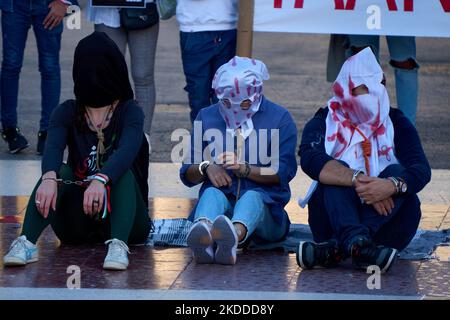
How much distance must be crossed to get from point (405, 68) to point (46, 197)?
292cm

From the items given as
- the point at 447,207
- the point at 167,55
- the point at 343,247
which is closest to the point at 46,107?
the point at 447,207

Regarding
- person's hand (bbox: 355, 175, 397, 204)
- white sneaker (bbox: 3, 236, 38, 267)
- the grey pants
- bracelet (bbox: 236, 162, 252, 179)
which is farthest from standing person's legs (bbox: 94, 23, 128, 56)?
person's hand (bbox: 355, 175, 397, 204)

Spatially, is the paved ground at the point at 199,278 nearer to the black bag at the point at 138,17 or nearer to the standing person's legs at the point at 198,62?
the standing person's legs at the point at 198,62

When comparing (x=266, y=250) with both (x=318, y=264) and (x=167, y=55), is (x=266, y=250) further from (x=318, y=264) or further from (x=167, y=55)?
(x=167, y=55)

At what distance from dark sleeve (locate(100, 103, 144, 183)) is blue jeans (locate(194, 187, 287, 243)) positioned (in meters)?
0.42

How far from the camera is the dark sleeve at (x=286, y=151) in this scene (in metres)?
6.30

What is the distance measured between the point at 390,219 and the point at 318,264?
0.43 meters

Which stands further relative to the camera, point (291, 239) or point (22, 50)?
point (22, 50)

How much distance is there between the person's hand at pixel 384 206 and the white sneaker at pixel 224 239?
0.69 m

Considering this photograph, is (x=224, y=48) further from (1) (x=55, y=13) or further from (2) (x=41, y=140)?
(2) (x=41, y=140)

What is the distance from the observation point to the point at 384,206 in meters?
5.91

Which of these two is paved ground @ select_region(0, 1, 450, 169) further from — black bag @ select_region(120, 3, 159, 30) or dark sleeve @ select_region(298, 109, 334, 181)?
dark sleeve @ select_region(298, 109, 334, 181)

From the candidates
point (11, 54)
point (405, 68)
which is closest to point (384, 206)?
point (405, 68)

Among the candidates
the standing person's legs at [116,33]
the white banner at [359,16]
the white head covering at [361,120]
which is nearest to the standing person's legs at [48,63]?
the standing person's legs at [116,33]
